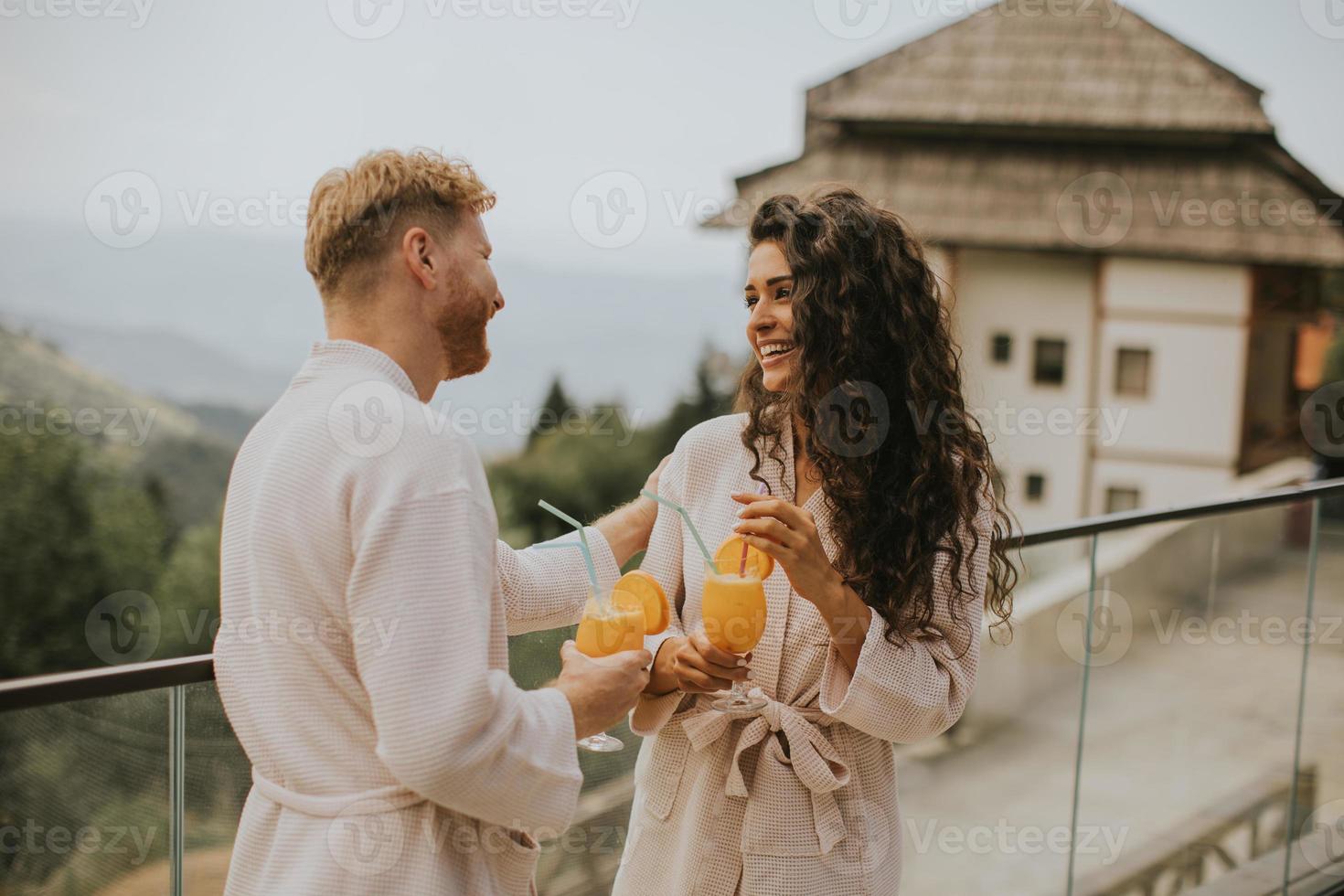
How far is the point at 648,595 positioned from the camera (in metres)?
1.75

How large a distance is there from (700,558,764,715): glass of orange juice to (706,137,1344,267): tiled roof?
61.5ft

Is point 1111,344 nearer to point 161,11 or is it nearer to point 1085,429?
point 1085,429

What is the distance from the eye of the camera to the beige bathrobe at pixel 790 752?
1.72 meters

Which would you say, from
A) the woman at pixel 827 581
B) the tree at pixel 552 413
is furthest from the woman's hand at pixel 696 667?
the tree at pixel 552 413

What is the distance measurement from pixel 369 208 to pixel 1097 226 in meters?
21.8

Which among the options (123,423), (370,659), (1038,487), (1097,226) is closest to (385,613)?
(370,659)

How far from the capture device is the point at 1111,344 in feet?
71.7

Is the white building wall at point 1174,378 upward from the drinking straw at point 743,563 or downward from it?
downward

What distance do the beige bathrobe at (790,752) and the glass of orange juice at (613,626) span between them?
0.16 meters

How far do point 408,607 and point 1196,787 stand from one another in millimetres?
6164

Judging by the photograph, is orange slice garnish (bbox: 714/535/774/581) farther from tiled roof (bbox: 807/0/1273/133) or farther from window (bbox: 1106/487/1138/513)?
window (bbox: 1106/487/1138/513)

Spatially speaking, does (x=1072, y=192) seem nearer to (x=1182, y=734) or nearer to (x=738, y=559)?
(x=1182, y=734)

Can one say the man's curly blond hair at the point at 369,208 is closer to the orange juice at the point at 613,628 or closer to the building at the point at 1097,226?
the orange juice at the point at 613,628

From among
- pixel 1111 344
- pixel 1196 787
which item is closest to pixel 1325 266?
pixel 1111 344
